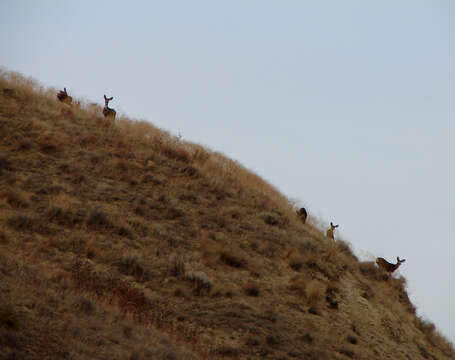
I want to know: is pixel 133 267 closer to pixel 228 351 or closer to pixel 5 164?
pixel 228 351

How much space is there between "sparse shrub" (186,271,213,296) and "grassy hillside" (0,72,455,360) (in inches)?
1.4

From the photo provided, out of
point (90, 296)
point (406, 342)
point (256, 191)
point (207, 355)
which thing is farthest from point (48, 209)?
point (406, 342)

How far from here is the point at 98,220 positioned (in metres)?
15.0

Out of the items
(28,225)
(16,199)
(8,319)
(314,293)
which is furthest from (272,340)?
(16,199)

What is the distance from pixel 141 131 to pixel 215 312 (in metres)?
10.9

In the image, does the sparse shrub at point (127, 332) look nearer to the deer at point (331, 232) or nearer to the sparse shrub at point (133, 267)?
the sparse shrub at point (133, 267)

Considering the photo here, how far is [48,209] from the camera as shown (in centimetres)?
1472

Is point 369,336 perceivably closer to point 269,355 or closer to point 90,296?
point 269,355

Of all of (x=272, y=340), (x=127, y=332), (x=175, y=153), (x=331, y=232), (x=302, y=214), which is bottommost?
(x=127, y=332)

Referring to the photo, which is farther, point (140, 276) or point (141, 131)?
point (141, 131)

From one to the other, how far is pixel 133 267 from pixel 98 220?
88.5 inches

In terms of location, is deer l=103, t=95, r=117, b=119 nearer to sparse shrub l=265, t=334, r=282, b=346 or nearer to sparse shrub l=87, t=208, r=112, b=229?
sparse shrub l=87, t=208, r=112, b=229

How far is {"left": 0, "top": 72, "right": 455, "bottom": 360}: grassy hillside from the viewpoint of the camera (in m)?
9.87

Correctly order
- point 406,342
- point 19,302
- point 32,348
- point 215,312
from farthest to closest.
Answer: point 406,342 → point 215,312 → point 19,302 → point 32,348
